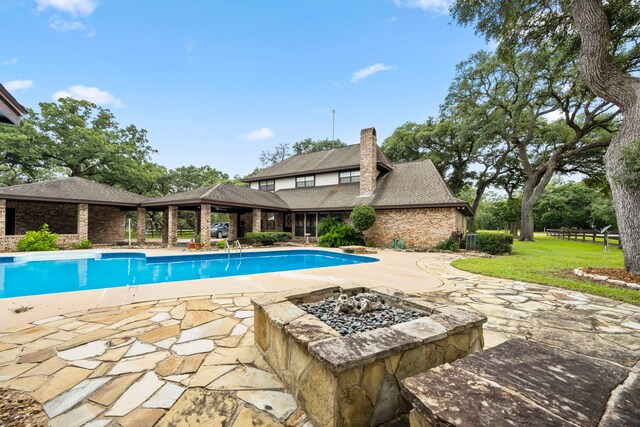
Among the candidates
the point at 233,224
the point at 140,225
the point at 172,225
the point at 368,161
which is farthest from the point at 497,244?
the point at 140,225

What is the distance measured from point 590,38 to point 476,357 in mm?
11351

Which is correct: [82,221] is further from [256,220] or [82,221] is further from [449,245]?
[449,245]

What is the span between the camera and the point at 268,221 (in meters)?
20.2

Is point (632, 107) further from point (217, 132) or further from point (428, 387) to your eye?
point (217, 132)

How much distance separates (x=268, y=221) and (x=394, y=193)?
9.71m

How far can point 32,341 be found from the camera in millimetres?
3055

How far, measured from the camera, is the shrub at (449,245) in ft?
44.3

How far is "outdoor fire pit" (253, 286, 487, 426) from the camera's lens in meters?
1.71

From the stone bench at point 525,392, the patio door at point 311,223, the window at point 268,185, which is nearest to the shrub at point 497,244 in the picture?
the patio door at point 311,223

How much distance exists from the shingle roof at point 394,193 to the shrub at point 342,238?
1679 millimetres

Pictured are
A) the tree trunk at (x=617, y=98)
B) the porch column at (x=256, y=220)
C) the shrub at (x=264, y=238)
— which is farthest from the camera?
the porch column at (x=256, y=220)

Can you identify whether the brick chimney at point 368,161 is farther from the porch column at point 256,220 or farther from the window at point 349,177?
the porch column at point 256,220

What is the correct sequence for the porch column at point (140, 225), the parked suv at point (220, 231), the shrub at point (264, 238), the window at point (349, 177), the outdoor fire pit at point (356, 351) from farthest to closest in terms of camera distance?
1. the parked suv at point (220, 231)
2. the window at point (349, 177)
3. the porch column at point (140, 225)
4. the shrub at point (264, 238)
5. the outdoor fire pit at point (356, 351)

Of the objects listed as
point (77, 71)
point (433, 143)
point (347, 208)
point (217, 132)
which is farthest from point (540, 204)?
point (77, 71)
